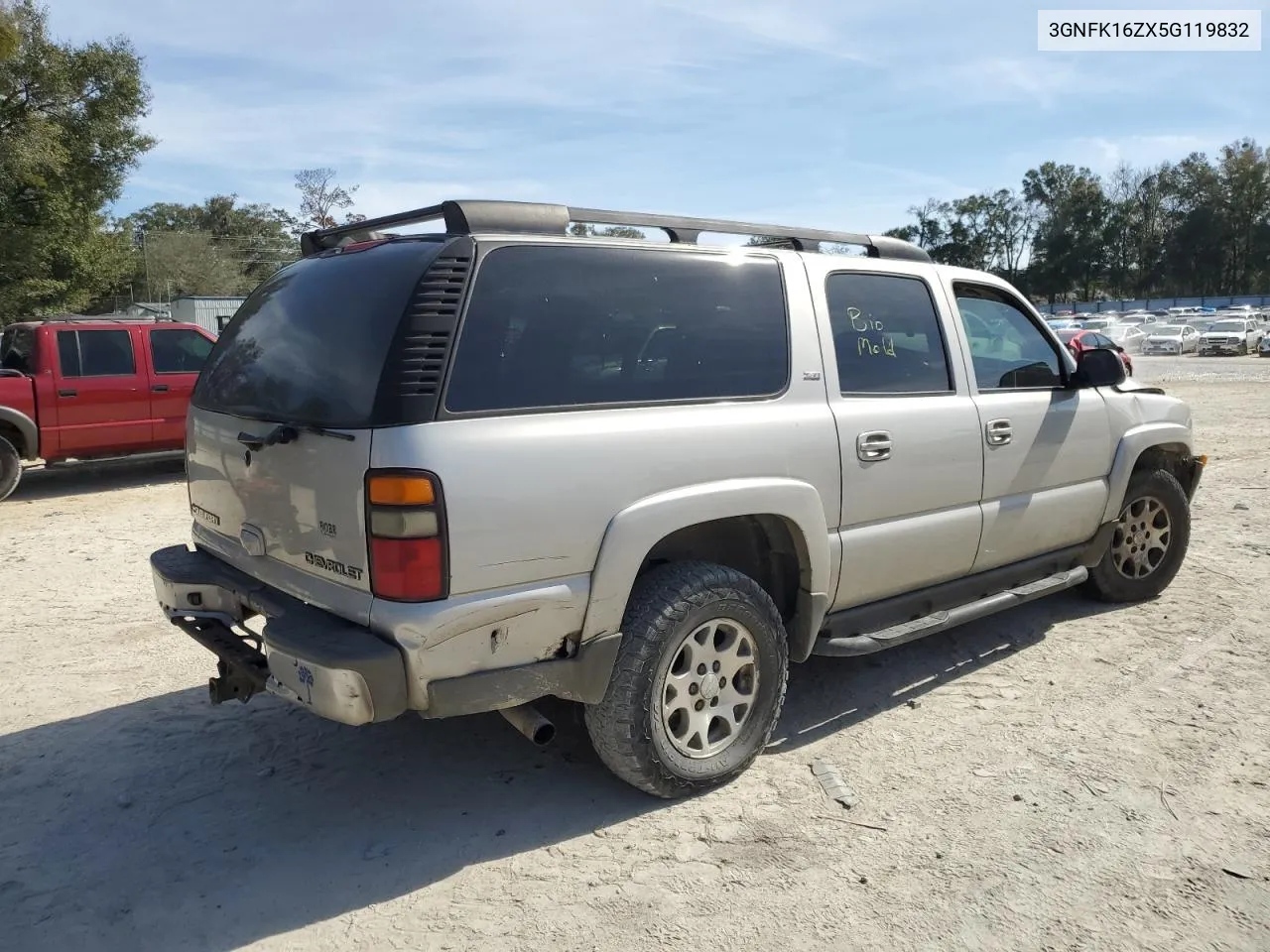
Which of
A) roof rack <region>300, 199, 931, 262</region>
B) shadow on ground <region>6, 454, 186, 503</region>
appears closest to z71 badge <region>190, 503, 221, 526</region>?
roof rack <region>300, 199, 931, 262</region>

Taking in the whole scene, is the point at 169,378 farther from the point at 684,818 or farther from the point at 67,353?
the point at 684,818

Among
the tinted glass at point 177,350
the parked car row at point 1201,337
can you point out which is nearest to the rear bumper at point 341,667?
the tinted glass at point 177,350

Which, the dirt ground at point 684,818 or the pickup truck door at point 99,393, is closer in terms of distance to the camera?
the dirt ground at point 684,818

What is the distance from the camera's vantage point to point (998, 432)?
426 centimetres

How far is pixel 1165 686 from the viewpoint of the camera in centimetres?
430

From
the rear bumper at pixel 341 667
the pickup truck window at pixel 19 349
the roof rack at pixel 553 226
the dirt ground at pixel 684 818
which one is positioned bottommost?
the dirt ground at pixel 684 818

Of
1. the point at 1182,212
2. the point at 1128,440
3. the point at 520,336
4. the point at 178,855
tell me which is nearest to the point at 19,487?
the point at 178,855

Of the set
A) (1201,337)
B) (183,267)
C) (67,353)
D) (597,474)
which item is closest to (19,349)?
(67,353)

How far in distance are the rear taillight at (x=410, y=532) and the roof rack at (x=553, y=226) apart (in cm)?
86

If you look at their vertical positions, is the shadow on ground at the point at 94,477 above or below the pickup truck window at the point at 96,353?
below

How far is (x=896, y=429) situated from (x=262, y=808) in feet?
9.12

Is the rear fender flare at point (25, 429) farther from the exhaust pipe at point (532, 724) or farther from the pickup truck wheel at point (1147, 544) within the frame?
the pickup truck wheel at point (1147, 544)

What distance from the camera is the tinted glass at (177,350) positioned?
1024cm

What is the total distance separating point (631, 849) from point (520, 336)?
66.7 inches
